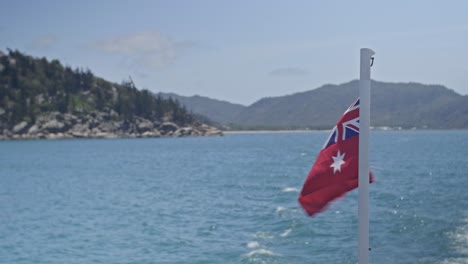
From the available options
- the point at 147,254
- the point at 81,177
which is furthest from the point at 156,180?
the point at 147,254

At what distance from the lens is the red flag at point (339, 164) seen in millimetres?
8719

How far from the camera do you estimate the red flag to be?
28.6 feet

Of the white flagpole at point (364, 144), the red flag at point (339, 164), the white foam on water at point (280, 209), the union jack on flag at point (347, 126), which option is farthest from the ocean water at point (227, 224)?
the white flagpole at point (364, 144)

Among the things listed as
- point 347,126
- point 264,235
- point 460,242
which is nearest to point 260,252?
point 264,235

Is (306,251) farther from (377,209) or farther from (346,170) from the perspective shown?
(346,170)

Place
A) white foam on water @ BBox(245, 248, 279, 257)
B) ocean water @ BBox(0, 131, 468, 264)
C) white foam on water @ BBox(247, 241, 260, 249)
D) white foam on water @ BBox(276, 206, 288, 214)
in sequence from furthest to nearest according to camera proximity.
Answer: white foam on water @ BBox(276, 206, 288, 214), white foam on water @ BBox(247, 241, 260, 249), ocean water @ BBox(0, 131, 468, 264), white foam on water @ BBox(245, 248, 279, 257)

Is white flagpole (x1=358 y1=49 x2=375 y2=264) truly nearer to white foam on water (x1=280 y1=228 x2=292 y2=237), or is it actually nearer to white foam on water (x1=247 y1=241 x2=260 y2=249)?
white foam on water (x1=247 y1=241 x2=260 y2=249)

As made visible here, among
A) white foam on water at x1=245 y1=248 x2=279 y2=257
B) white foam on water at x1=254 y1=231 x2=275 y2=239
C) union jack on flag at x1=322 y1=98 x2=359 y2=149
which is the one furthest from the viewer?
white foam on water at x1=254 y1=231 x2=275 y2=239

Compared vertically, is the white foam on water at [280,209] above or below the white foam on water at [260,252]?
above

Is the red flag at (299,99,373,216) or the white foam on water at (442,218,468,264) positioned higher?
the red flag at (299,99,373,216)

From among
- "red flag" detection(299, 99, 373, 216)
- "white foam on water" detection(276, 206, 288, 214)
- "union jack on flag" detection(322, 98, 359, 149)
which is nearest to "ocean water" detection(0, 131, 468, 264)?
"white foam on water" detection(276, 206, 288, 214)

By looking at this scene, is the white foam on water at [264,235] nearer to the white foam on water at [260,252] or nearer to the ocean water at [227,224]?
the ocean water at [227,224]

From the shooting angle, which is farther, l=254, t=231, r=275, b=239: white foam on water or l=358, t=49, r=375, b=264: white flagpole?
l=254, t=231, r=275, b=239: white foam on water

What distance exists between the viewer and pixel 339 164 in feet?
28.7
